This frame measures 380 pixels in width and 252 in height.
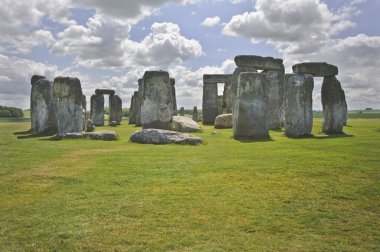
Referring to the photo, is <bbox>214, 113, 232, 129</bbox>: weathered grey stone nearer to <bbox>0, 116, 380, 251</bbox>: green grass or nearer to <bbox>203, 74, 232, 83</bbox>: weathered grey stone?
<bbox>203, 74, 232, 83</bbox>: weathered grey stone

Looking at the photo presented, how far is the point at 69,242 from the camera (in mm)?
4977

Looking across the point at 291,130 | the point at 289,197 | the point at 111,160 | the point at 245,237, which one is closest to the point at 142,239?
the point at 245,237

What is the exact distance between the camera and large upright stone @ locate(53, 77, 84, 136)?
17.4 meters

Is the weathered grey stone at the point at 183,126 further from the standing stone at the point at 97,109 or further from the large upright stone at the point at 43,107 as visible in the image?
the standing stone at the point at 97,109

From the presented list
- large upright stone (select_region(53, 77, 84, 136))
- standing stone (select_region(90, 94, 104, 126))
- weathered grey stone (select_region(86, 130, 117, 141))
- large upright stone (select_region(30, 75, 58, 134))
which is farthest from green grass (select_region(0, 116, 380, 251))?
standing stone (select_region(90, 94, 104, 126))

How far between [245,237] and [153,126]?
14089 mm

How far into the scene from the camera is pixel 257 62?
22.5m

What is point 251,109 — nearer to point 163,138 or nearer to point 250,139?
point 250,139

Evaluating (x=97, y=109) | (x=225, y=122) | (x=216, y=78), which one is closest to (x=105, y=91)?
(x=97, y=109)

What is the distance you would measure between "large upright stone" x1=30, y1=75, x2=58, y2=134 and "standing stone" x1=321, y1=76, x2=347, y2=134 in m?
13.6

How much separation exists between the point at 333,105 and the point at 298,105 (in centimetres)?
243

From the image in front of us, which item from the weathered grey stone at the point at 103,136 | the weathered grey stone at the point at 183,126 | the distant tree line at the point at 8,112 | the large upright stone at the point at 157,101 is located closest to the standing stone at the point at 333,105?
the weathered grey stone at the point at 183,126

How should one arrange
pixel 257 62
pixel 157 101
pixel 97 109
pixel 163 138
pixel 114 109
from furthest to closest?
pixel 114 109 < pixel 97 109 < pixel 257 62 < pixel 157 101 < pixel 163 138

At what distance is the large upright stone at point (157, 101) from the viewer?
18828 mm
